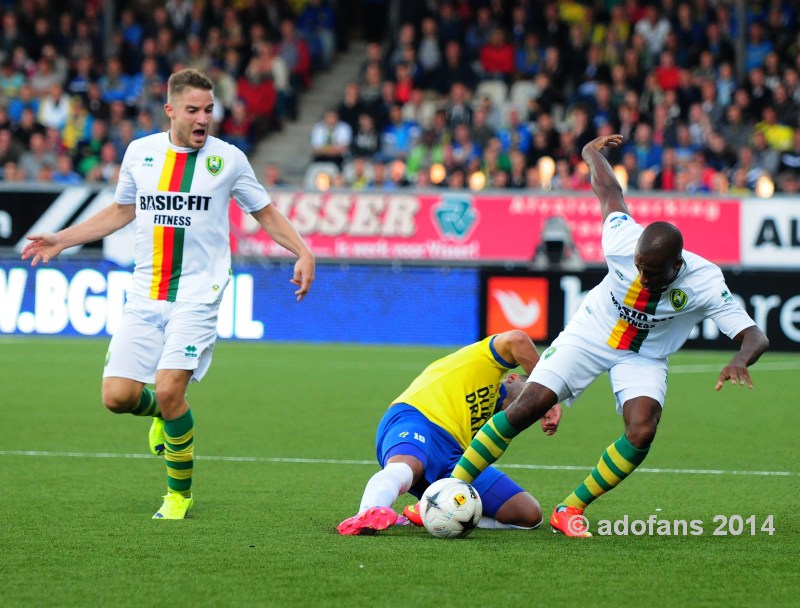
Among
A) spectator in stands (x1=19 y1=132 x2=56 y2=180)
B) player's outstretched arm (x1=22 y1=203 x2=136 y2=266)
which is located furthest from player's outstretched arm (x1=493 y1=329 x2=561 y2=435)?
spectator in stands (x1=19 y1=132 x2=56 y2=180)

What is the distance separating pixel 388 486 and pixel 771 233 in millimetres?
13823

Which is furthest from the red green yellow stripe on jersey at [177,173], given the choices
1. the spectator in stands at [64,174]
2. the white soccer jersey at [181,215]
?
the spectator in stands at [64,174]

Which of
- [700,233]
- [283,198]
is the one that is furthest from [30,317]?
[700,233]

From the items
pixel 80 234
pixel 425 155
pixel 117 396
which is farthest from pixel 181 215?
pixel 425 155

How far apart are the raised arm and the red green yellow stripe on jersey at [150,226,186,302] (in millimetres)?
2019

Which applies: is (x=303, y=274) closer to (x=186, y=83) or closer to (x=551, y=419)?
(x=186, y=83)

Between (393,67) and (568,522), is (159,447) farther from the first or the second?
(393,67)

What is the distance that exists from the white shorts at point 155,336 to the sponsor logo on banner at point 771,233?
13.4 metres

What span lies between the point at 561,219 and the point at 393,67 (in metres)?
5.60

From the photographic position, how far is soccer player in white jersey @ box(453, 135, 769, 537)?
20.0ft

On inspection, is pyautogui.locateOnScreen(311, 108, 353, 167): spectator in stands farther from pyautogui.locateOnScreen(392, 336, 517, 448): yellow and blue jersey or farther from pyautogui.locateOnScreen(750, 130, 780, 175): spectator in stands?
pyautogui.locateOnScreen(392, 336, 517, 448): yellow and blue jersey

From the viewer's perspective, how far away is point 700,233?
18812mm

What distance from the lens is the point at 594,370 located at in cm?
636

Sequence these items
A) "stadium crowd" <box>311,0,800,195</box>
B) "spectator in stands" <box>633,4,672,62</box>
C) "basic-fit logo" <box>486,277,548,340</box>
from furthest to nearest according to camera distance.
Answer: "spectator in stands" <box>633,4,672,62</box>, "stadium crowd" <box>311,0,800,195</box>, "basic-fit logo" <box>486,277,548,340</box>
